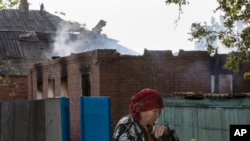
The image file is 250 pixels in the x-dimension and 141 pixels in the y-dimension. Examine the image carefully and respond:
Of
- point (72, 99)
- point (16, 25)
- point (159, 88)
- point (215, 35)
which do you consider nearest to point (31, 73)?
point (72, 99)

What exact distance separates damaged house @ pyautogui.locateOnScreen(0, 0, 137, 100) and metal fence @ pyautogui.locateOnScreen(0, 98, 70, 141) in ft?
66.3

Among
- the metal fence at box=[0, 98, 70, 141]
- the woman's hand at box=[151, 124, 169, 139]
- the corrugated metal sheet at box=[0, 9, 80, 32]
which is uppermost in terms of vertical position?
the corrugated metal sheet at box=[0, 9, 80, 32]

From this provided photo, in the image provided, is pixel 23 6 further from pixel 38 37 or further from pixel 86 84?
pixel 86 84

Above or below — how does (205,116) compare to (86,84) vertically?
below

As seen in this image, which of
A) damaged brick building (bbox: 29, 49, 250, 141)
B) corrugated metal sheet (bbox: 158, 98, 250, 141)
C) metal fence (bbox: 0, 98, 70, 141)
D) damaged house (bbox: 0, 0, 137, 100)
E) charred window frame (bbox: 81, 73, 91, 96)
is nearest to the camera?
corrugated metal sheet (bbox: 158, 98, 250, 141)

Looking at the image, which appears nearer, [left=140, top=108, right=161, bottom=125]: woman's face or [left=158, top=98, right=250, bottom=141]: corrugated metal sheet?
[left=140, top=108, right=161, bottom=125]: woman's face

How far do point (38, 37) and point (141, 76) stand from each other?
938 inches

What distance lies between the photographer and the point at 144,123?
3980mm

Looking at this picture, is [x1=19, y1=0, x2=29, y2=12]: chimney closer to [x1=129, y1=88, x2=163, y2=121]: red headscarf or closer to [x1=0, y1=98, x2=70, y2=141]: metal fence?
[x1=0, y1=98, x2=70, y2=141]: metal fence

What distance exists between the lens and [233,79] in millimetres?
15742

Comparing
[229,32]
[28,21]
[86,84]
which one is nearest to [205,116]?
[229,32]

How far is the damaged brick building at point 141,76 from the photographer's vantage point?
14.2 metres

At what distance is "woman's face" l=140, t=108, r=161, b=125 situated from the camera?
3.90 m

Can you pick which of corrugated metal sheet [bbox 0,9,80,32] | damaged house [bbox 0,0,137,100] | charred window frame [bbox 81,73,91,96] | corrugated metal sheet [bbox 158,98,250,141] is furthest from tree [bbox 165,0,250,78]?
corrugated metal sheet [bbox 0,9,80,32]
